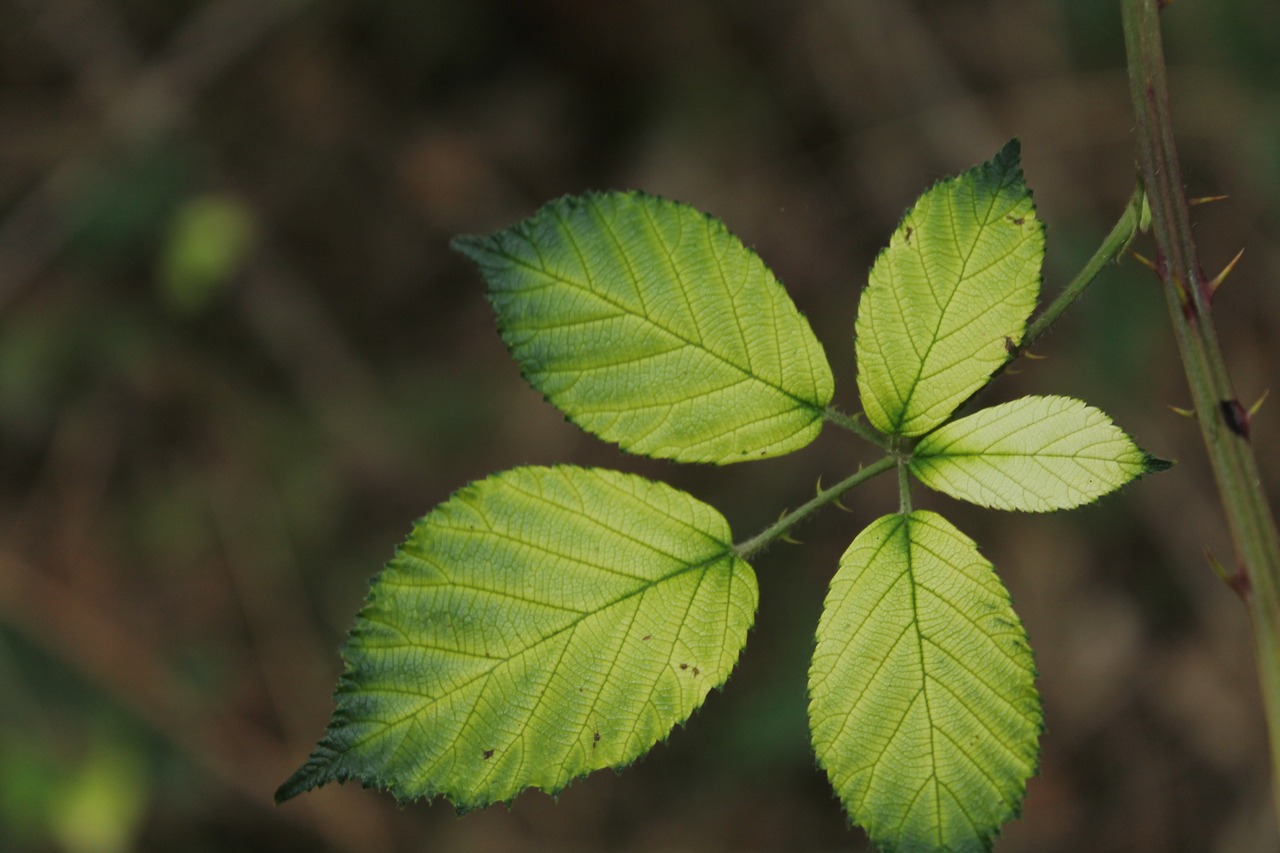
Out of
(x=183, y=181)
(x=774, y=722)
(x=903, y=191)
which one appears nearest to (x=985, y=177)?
(x=774, y=722)

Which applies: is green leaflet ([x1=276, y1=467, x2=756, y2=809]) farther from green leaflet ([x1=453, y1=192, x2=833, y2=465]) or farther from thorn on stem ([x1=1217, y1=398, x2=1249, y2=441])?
thorn on stem ([x1=1217, y1=398, x2=1249, y2=441])

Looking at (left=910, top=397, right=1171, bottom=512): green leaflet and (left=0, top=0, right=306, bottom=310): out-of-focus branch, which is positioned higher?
(left=0, top=0, right=306, bottom=310): out-of-focus branch

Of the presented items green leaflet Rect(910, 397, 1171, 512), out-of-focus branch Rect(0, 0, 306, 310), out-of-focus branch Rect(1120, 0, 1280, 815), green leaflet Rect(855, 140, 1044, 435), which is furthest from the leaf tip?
out-of-focus branch Rect(0, 0, 306, 310)

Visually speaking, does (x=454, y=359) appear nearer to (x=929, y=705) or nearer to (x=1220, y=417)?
(x=929, y=705)

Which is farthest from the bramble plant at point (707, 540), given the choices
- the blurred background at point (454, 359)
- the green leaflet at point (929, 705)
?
the blurred background at point (454, 359)

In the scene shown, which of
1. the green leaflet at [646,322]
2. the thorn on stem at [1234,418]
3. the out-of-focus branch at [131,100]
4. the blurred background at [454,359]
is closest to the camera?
the thorn on stem at [1234,418]

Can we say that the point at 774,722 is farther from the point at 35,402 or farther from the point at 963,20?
the point at 35,402

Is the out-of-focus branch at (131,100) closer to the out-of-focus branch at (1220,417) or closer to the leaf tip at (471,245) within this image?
the leaf tip at (471,245)
